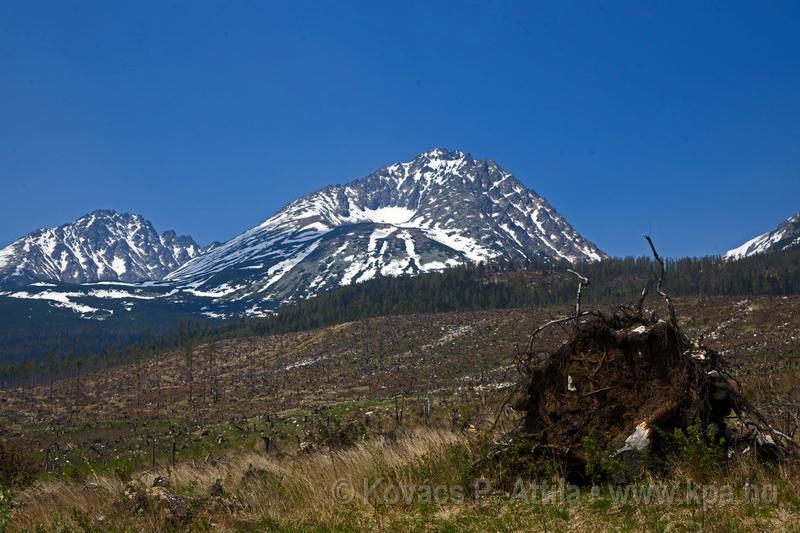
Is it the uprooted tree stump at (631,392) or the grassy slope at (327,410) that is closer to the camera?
the grassy slope at (327,410)

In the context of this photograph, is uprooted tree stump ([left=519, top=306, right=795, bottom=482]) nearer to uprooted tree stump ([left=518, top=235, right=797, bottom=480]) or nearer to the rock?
uprooted tree stump ([left=518, top=235, right=797, bottom=480])

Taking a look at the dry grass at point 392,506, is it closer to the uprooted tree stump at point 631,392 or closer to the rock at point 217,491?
the rock at point 217,491

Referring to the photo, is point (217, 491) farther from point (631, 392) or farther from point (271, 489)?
point (631, 392)

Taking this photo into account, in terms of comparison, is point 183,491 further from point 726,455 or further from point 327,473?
point 726,455

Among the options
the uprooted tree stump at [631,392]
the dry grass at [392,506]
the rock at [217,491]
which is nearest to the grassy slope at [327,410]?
the dry grass at [392,506]

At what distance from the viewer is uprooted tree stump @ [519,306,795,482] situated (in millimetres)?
7789

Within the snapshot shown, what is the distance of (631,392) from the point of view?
26.9 ft

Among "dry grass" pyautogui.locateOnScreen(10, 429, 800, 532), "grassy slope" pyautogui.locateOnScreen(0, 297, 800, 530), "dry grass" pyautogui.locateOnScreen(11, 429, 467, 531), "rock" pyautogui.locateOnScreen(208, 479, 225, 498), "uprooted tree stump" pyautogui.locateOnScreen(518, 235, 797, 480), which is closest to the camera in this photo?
"dry grass" pyautogui.locateOnScreen(10, 429, 800, 532)

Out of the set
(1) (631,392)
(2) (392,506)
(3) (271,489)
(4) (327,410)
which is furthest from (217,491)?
(4) (327,410)

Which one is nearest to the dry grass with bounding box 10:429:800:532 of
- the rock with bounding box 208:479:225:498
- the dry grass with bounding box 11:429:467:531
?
the dry grass with bounding box 11:429:467:531

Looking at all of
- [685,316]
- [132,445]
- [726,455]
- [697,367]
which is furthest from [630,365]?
[685,316]

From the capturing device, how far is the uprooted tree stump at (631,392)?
7.79 meters

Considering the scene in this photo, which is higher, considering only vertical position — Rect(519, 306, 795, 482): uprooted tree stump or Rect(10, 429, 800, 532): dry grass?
Rect(519, 306, 795, 482): uprooted tree stump

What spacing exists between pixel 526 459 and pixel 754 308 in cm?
9646
